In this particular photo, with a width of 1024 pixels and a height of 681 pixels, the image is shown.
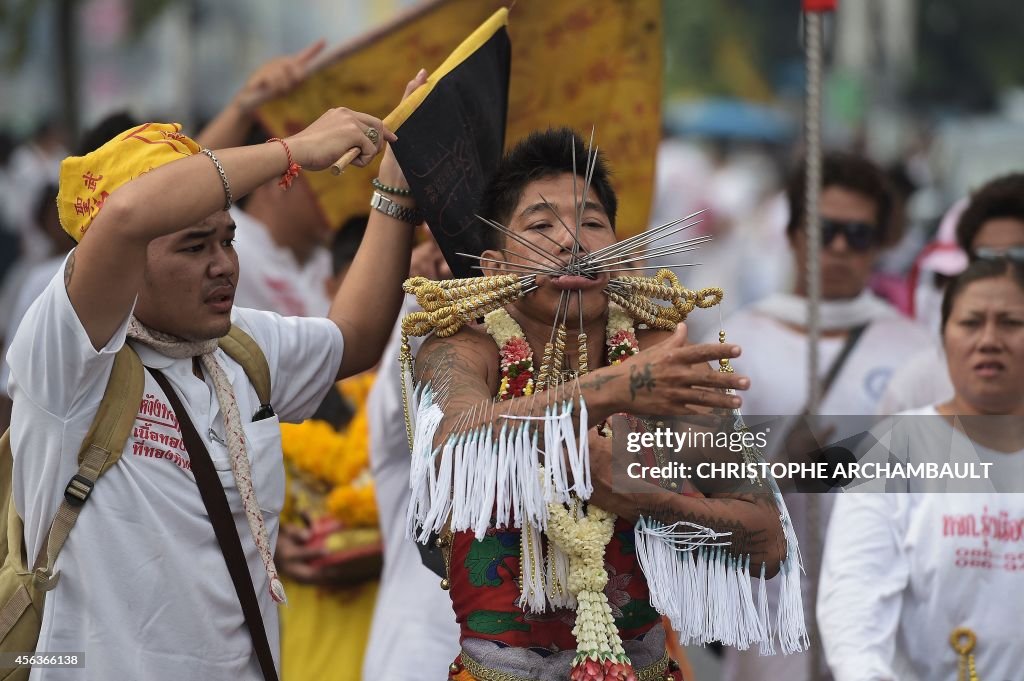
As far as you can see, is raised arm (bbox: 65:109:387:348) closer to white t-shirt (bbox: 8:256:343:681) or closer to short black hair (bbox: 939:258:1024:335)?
white t-shirt (bbox: 8:256:343:681)

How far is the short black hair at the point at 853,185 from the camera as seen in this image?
A: 600cm

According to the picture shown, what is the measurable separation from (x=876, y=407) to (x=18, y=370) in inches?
139

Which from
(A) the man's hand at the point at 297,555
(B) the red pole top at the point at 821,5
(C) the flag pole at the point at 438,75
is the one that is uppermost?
(B) the red pole top at the point at 821,5

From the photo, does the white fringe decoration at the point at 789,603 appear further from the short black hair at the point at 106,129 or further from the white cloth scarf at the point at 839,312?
the white cloth scarf at the point at 839,312

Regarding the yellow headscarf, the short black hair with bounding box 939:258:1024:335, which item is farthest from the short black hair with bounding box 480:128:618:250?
the short black hair with bounding box 939:258:1024:335

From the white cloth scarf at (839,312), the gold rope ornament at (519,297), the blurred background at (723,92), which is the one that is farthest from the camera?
the blurred background at (723,92)

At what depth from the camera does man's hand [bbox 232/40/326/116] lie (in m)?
4.75

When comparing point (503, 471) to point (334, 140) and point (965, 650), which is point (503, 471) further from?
point (965, 650)

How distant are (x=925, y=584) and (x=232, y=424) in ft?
6.56

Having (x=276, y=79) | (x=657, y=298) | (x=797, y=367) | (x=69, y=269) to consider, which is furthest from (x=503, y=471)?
(x=797, y=367)

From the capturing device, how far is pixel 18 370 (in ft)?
9.59

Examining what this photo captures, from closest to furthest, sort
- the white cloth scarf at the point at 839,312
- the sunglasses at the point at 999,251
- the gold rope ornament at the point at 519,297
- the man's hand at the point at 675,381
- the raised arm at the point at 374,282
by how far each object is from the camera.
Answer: the man's hand at the point at 675,381 < the gold rope ornament at the point at 519,297 < the raised arm at the point at 374,282 < the sunglasses at the point at 999,251 < the white cloth scarf at the point at 839,312

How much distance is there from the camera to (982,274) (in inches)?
170

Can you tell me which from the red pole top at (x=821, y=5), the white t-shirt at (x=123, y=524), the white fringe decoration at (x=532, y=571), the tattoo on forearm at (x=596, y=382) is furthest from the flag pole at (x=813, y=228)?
the white t-shirt at (x=123, y=524)
